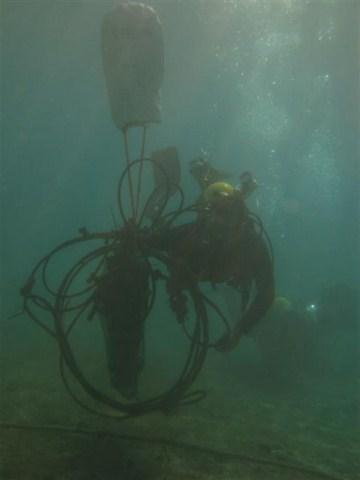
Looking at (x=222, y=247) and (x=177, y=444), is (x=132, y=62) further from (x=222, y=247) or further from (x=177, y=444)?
(x=177, y=444)

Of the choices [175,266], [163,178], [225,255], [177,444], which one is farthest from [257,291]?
[177,444]

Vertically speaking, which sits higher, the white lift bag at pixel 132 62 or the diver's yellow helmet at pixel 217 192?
the white lift bag at pixel 132 62

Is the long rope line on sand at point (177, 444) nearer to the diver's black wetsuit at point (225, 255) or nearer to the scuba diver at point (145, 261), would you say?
the scuba diver at point (145, 261)

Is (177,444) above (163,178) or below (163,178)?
below

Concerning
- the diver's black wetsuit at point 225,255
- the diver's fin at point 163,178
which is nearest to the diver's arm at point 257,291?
the diver's black wetsuit at point 225,255

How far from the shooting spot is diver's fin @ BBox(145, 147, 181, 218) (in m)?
4.51

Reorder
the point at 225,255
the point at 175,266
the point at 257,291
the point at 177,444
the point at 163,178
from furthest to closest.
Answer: the point at 163,178 < the point at 257,291 < the point at 177,444 < the point at 225,255 < the point at 175,266

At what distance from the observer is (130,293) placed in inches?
159

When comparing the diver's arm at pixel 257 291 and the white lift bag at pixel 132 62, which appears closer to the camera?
the diver's arm at pixel 257 291

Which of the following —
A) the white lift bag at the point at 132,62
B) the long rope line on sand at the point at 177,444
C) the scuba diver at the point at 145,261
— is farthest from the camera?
the white lift bag at the point at 132,62

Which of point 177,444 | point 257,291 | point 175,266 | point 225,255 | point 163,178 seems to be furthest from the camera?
point 163,178

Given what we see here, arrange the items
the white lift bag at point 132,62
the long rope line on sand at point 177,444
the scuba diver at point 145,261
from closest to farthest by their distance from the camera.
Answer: the scuba diver at point 145,261, the long rope line on sand at point 177,444, the white lift bag at point 132,62

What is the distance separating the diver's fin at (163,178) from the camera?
451 centimetres

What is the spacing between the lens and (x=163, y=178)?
4.70 meters
